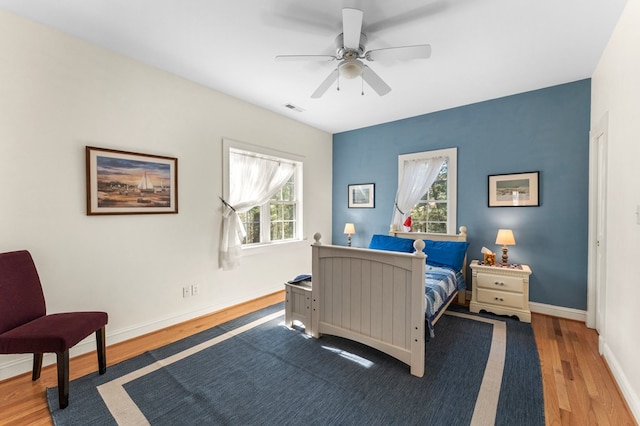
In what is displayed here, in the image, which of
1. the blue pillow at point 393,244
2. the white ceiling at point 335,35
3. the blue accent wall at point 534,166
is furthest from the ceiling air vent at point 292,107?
the blue pillow at point 393,244

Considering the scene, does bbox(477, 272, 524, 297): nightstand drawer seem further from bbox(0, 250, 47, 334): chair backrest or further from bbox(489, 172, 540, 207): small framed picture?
bbox(0, 250, 47, 334): chair backrest

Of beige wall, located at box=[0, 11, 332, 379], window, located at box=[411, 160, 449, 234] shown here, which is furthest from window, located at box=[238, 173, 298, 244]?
window, located at box=[411, 160, 449, 234]

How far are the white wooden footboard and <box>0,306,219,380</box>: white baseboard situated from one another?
146cm

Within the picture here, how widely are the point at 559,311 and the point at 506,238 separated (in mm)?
1007

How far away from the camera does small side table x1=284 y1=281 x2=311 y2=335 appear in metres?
2.77

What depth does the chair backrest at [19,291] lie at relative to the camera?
182 centimetres

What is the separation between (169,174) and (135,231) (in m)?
0.65

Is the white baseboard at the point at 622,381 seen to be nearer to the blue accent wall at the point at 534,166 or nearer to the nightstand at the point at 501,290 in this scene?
the nightstand at the point at 501,290

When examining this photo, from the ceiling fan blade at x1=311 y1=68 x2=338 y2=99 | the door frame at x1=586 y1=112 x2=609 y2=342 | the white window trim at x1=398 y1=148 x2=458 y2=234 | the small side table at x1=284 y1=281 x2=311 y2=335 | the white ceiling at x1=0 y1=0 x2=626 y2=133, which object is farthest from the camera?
the white window trim at x1=398 y1=148 x2=458 y2=234

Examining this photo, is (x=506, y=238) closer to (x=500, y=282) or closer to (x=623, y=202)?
(x=500, y=282)

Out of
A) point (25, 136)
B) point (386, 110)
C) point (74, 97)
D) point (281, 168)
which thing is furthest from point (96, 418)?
point (386, 110)

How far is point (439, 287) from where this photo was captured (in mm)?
2719

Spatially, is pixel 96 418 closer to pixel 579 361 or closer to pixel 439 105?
pixel 579 361

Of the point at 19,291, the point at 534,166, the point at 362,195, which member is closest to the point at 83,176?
the point at 19,291
